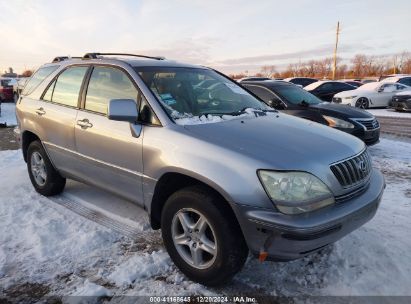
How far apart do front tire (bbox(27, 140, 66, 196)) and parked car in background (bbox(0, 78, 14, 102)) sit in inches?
761

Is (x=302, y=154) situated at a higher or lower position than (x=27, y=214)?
higher

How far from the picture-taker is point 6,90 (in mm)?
21734

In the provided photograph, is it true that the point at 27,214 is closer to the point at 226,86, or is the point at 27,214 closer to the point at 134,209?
the point at 134,209

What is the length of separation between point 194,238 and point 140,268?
0.62 meters

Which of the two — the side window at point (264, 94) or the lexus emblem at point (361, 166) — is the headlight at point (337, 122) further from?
the lexus emblem at point (361, 166)

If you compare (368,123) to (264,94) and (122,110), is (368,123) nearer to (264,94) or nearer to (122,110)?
(264,94)

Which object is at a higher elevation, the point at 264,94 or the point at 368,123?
the point at 264,94

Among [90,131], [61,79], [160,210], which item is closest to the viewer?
[160,210]

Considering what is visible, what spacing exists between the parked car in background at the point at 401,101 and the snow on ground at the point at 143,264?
44.4 ft

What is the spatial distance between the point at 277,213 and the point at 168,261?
4.26 feet

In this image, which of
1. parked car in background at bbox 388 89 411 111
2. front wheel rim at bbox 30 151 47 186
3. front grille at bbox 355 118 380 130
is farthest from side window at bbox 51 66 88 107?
parked car in background at bbox 388 89 411 111

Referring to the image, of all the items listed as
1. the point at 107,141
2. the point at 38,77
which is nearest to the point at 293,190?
the point at 107,141

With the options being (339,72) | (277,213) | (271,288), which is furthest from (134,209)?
(339,72)

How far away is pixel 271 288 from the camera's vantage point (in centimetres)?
294
